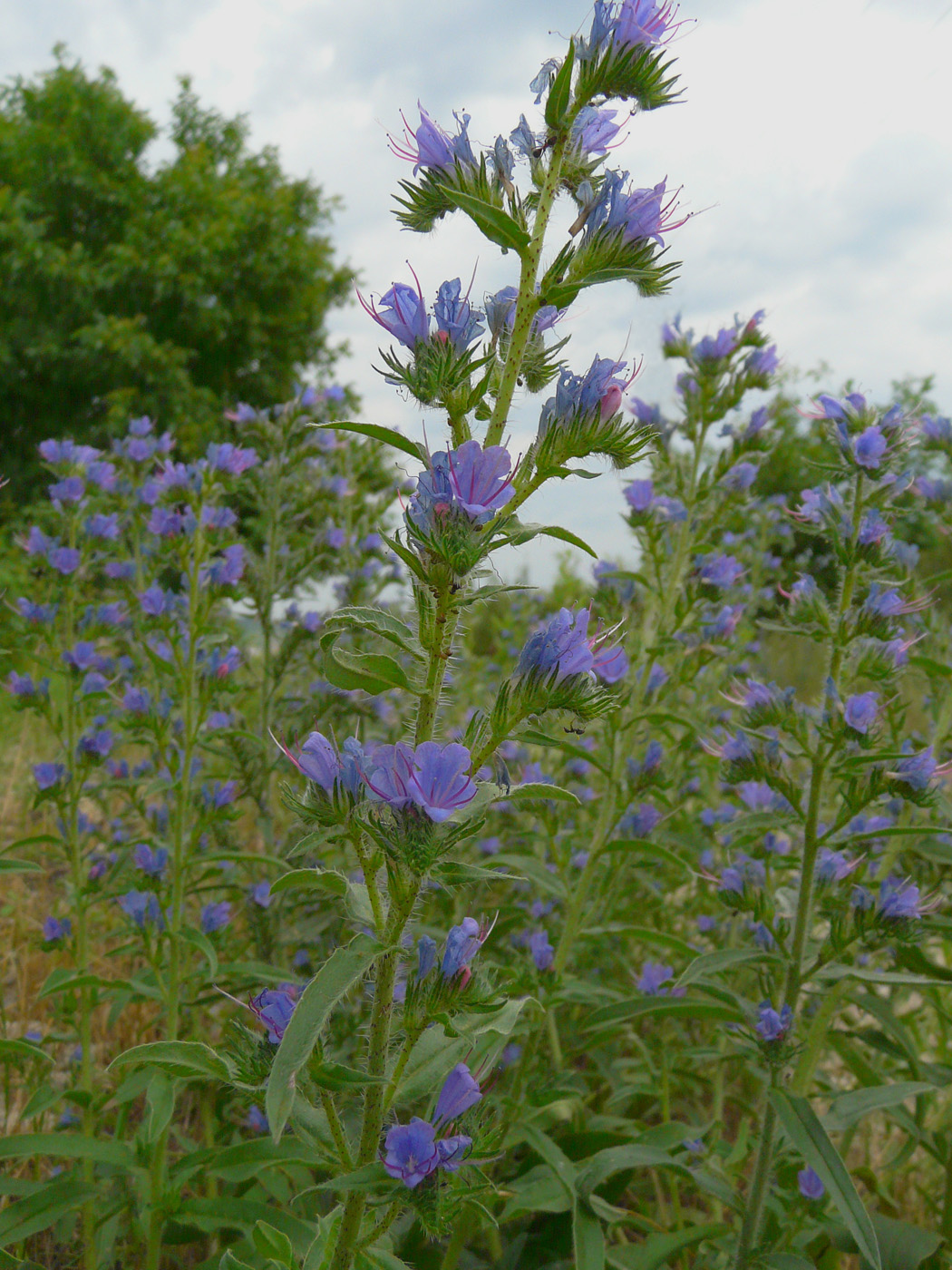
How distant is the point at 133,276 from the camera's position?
1806cm

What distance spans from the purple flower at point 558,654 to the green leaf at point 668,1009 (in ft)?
3.26

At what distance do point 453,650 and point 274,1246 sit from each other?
0.85 m

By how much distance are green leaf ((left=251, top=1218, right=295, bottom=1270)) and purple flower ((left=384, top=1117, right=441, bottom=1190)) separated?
166mm

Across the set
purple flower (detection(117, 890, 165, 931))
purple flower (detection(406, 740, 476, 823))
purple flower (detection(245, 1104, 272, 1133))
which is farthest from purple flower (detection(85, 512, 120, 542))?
purple flower (detection(406, 740, 476, 823))

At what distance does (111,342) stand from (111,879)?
15.9 m

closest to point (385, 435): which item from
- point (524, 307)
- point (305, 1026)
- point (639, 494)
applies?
point (524, 307)

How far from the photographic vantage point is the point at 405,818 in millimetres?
1212

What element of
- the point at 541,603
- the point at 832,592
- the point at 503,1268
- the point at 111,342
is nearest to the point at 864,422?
the point at 832,592

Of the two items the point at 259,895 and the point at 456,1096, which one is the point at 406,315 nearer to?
the point at 456,1096

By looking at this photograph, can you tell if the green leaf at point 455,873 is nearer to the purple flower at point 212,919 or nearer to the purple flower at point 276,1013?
the purple flower at point 276,1013

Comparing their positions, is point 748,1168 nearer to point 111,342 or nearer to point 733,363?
point 733,363

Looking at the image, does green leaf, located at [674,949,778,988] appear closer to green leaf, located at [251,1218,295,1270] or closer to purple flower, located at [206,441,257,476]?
green leaf, located at [251,1218,295,1270]

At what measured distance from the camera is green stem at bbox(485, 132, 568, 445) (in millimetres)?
1372

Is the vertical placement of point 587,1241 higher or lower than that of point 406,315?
lower
